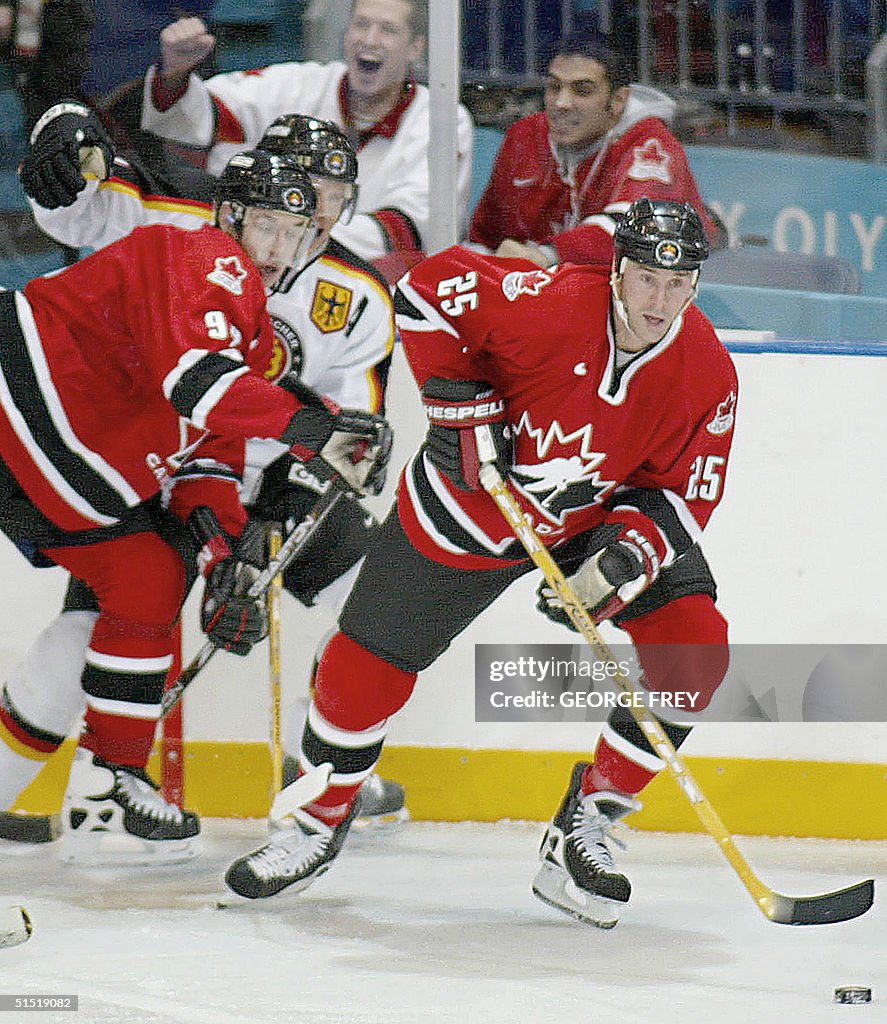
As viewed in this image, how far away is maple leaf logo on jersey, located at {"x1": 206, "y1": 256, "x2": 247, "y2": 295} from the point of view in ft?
8.57

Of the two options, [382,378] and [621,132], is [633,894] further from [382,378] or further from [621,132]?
[621,132]

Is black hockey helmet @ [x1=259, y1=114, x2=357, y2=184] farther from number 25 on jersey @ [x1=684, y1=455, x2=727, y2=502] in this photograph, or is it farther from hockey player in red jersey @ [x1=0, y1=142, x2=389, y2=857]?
number 25 on jersey @ [x1=684, y1=455, x2=727, y2=502]

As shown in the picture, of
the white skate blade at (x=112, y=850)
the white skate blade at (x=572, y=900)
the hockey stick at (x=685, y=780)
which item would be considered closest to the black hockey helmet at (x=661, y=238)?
the hockey stick at (x=685, y=780)

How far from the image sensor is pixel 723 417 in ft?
8.31

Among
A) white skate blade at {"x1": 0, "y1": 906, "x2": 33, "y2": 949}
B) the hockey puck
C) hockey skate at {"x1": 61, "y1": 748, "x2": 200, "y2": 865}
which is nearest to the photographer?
the hockey puck

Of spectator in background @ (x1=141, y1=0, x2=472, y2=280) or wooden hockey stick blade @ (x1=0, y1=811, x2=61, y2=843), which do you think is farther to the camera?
spectator in background @ (x1=141, y1=0, x2=472, y2=280)

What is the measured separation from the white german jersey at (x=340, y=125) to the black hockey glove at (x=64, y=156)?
0.33 m

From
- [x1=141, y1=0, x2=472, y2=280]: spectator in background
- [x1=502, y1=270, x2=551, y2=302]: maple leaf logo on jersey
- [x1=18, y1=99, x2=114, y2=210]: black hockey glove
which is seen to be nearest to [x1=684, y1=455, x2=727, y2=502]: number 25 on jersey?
[x1=502, y1=270, x2=551, y2=302]: maple leaf logo on jersey

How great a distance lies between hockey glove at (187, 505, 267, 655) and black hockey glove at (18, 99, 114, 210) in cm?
59

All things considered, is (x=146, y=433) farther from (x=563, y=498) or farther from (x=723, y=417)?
(x=723, y=417)

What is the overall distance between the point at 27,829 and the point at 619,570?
1242mm

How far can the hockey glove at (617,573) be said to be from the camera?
2.48 metres

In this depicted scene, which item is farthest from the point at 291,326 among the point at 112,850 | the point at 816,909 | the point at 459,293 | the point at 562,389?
the point at 816,909

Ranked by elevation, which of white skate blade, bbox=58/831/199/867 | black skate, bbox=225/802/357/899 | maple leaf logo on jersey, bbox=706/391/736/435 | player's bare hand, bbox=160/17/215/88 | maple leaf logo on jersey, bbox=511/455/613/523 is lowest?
white skate blade, bbox=58/831/199/867
